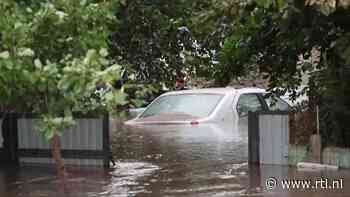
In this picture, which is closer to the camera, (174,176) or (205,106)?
(174,176)

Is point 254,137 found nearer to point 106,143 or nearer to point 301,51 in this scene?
point 301,51

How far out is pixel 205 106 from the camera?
1636cm

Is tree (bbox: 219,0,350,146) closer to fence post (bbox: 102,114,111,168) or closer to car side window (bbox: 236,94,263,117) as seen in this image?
fence post (bbox: 102,114,111,168)

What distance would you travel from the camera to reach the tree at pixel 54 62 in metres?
5.47

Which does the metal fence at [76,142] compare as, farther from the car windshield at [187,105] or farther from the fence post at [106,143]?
the car windshield at [187,105]

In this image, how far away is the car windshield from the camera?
1625 cm

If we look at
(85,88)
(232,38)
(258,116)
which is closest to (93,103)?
(85,88)

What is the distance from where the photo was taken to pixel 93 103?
6633 mm

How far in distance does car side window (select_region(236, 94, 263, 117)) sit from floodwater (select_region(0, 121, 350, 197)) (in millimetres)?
3111

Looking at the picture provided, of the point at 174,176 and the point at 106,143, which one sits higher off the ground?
the point at 106,143

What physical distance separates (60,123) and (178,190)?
356cm

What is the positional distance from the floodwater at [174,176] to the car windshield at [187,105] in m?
2.76

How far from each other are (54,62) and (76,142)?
4661 millimetres

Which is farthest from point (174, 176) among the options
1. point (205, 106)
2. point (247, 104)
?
point (247, 104)
